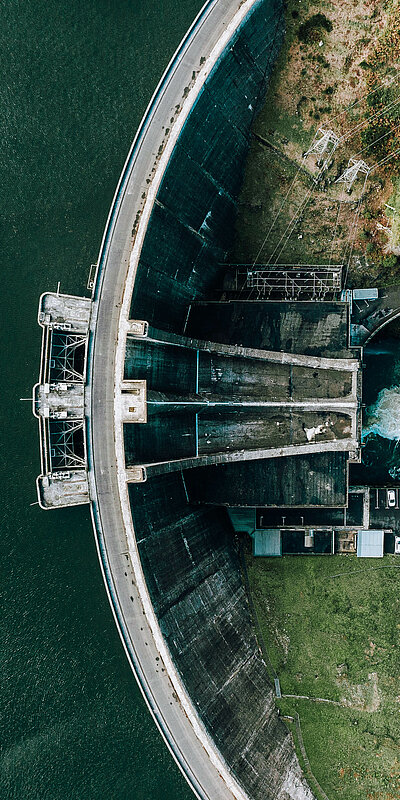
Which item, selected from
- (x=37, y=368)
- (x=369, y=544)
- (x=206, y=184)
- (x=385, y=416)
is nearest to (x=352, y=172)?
(x=206, y=184)

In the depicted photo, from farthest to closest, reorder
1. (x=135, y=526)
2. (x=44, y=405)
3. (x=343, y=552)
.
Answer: (x=343, y=552)
(x=44, y=405)
(x=135, y=526)

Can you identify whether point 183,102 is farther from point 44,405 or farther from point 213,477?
point 213,477

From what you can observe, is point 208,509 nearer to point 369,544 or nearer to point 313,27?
point 369,544

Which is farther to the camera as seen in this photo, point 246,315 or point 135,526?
point 246,315

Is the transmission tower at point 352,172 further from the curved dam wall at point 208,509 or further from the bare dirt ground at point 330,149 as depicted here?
the curved dam wall at point 208,509

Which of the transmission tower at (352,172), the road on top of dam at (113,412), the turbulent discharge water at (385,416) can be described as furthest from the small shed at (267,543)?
the transmission tower at (352,172)

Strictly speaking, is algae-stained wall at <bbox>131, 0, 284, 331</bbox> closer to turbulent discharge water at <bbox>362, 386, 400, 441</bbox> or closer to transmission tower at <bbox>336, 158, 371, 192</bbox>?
transmission tower at <bbox>336, 158, 371, 192</bbox>

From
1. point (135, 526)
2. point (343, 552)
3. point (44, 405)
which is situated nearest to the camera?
point (135, 526)

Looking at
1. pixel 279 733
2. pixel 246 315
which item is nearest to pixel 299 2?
pixel 246 315
